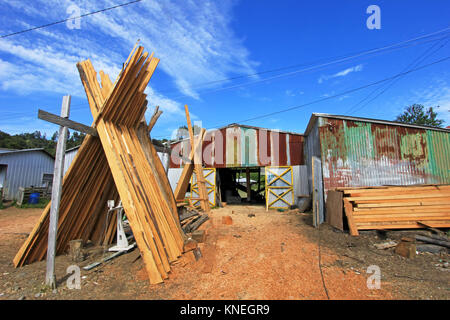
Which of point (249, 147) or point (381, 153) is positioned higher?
point (249, 147)

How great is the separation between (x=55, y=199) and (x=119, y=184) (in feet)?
3.21

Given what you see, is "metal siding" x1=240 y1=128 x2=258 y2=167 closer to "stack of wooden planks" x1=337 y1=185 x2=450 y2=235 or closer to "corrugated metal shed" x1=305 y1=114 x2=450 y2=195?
"corrugated metal shed" x1=305 y1=114 x2=450 y2=195

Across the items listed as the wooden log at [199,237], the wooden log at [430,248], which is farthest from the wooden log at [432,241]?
the wooden log at [199,237]

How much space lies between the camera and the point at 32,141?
43.7m

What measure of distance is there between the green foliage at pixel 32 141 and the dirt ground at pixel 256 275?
25.7 meters

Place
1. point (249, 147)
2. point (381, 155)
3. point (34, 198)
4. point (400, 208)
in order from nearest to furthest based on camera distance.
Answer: point (400, 208) < point (381, 155) < point (249, 147) < point (34, 198)

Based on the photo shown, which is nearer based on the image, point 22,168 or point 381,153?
point 381,153

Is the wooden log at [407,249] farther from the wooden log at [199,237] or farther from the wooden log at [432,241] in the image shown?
the wooden log at [199,237]

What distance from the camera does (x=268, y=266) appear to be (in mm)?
4402

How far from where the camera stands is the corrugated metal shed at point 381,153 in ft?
28.3

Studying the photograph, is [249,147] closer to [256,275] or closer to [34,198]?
[256,275]

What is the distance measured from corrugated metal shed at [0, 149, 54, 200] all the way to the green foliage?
263 inches

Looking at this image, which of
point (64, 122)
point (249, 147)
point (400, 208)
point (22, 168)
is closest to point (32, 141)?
point (22, 168)

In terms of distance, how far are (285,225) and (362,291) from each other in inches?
199
